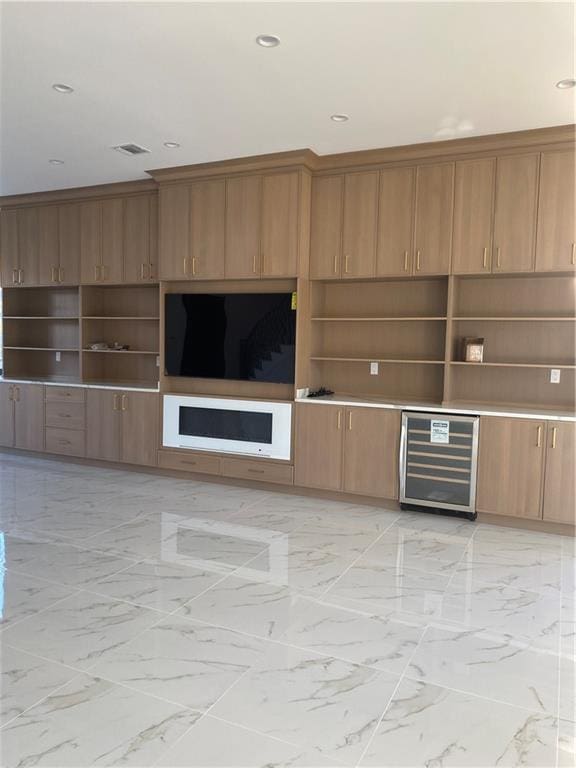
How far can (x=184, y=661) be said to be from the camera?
2.35 m

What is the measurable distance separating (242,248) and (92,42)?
223 cm

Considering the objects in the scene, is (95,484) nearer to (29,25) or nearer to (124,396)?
(124,396)

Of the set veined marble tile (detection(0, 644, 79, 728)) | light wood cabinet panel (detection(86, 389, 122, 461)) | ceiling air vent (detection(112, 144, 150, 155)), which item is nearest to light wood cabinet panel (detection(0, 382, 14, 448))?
light wood cabinet panel (detection(86, 389, 122, 461))

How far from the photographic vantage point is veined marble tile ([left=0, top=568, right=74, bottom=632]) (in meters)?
2.70

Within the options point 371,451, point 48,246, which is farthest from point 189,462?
point 48,246

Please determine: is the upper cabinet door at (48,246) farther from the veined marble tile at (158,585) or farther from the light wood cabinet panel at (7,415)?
the veined marble tile at (158,585)

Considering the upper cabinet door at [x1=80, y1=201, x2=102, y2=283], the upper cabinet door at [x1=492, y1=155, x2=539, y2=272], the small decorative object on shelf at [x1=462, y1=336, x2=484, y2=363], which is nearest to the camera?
the upper cabinet door at [x1=492, y1=155, x2=539, y2=272]

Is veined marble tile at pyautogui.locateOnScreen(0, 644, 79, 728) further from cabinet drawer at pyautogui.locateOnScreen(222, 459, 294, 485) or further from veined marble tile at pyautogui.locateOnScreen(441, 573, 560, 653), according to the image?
cabinet drawer at pyautogui.locateOnScreen(222, 459, 294, 485)

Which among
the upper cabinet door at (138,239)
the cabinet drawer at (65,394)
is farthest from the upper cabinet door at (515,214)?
the cabinet drawer at (65,394)

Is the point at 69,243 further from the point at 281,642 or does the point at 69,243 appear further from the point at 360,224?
the point at 281,642

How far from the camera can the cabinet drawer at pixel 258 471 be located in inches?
195

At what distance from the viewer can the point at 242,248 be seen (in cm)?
504

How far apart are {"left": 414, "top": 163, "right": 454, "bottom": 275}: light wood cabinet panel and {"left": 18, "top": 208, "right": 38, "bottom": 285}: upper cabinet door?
4.29m

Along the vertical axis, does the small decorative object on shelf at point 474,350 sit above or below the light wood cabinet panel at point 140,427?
above
